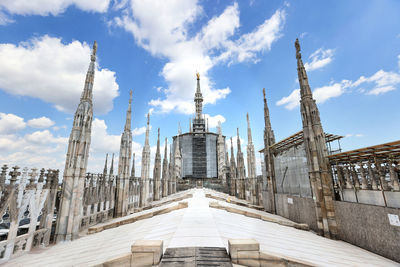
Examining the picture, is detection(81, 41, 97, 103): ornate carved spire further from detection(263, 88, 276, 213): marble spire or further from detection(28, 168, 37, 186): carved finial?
detection(263, 88, 276, 213): marble spire

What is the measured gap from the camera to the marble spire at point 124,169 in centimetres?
1832

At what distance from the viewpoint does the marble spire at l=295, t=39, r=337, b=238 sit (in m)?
9.58

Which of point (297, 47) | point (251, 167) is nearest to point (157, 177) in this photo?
point (251, 167)

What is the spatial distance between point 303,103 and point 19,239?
59.2ft

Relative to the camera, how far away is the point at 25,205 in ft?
28.6

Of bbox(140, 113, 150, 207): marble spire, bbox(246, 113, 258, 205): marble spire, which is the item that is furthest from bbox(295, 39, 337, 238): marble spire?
bbox(140, 113, 150, 207): marble spire

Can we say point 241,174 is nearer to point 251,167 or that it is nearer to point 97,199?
point 251,167

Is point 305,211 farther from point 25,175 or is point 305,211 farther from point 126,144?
point 126,144

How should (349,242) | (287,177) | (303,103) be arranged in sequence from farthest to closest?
1. (287,177)
2. (303,103)
3. (349,242)

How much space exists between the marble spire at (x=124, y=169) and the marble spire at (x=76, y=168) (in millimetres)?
7218

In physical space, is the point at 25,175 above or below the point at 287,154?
below

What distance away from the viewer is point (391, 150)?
7.31 m

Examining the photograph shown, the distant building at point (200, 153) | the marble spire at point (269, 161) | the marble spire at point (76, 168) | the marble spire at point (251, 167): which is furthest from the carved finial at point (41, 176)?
the distant building at point (200, 153)

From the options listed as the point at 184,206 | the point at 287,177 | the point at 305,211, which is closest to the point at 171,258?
the point at 184,206
